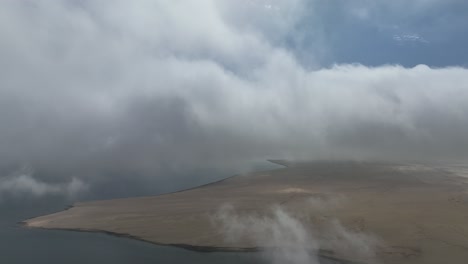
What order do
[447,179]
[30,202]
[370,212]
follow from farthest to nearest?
[447,179] → [30,202] → [370,212]

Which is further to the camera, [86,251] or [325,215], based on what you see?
[325,215]

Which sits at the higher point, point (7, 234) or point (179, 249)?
point (7, 234)

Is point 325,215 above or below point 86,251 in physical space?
above

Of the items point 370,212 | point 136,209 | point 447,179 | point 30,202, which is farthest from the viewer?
point 447,179

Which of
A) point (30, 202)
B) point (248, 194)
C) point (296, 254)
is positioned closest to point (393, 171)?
point (248, 194)

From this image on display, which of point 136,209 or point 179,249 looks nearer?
point 179,249

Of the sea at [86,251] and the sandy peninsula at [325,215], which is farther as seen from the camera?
the sandy peninsula at [325,215]

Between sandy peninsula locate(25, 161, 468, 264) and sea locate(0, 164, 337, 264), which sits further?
sandy peninsula locate(25, 161, 468, 264)

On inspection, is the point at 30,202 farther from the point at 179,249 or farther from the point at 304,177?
the point at 304,177
